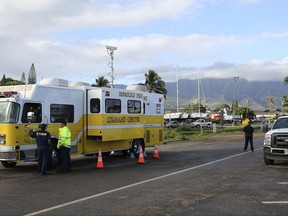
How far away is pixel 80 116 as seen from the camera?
15.9m

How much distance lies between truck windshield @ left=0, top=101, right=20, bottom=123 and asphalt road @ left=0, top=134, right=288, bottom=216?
1.80 metres

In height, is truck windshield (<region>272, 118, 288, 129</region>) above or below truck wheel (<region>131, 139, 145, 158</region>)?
above

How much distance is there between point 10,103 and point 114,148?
5697 millimetres

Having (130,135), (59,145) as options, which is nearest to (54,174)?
(59,145)

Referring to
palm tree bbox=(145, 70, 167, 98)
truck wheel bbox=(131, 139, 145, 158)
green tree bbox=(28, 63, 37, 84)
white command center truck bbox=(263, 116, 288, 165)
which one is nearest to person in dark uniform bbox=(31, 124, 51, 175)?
truck wheel bbox=(131, 139, 145, 158)

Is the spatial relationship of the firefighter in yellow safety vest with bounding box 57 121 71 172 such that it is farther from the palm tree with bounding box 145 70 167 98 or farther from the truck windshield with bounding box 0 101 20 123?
the palm tree with bounding box 145 70 167 98

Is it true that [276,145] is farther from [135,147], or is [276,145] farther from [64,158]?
[64,158]

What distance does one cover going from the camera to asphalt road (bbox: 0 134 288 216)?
7.83m

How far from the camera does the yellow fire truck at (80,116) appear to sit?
13258 millimetres

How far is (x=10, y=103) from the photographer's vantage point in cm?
1334

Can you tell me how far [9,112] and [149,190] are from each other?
596 centimetres

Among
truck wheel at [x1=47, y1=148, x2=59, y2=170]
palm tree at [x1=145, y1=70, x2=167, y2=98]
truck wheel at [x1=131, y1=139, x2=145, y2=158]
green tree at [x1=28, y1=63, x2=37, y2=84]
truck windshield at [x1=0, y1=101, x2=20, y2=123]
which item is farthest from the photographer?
green tree at [x1=28, y1=63, x2=37, y2=84]

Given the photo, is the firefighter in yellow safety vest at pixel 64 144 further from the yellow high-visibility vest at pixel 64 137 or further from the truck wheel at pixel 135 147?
the truck wheel at pixel 135 147

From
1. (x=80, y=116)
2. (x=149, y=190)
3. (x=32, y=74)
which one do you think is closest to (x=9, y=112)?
(x=80, y=116)
